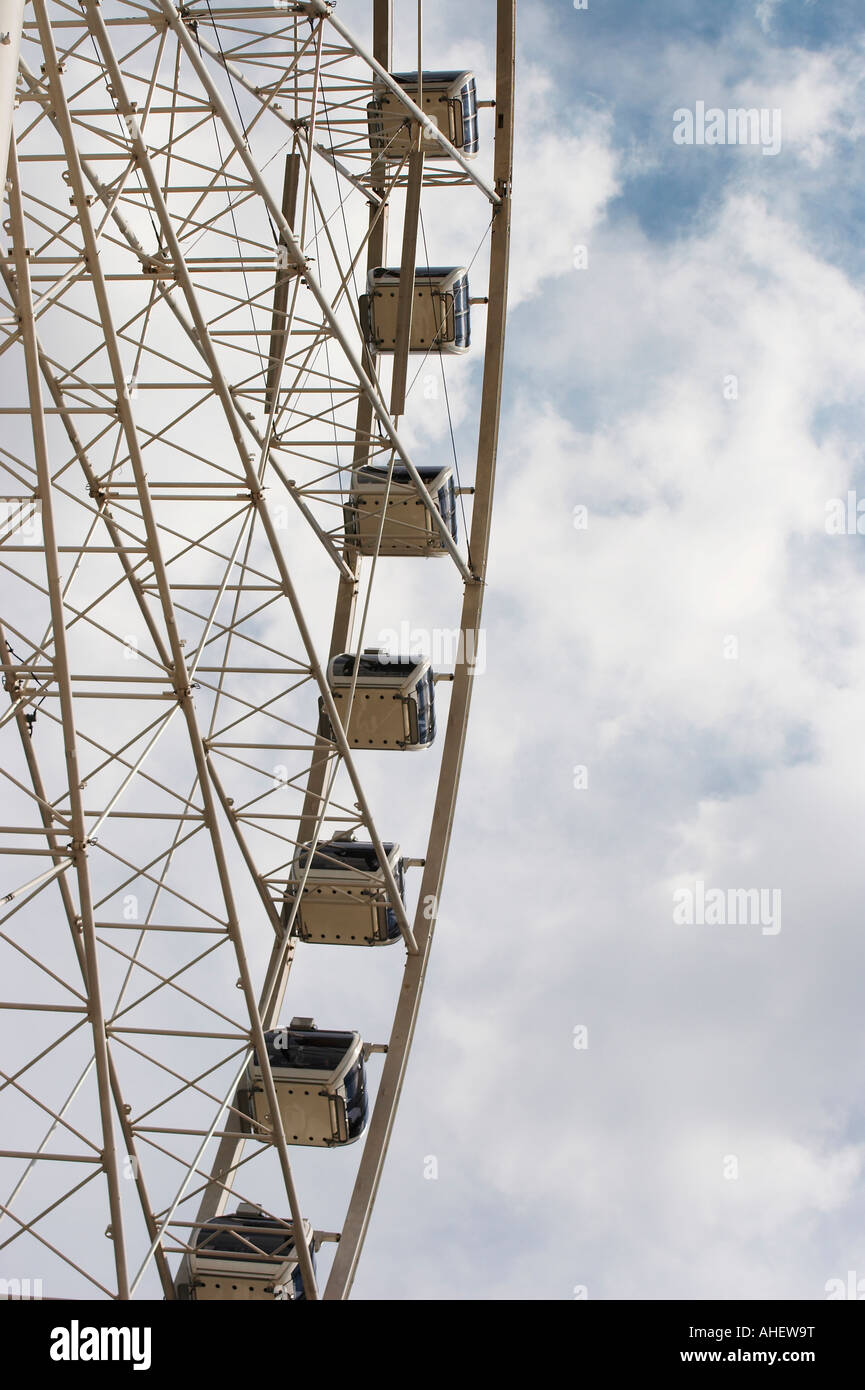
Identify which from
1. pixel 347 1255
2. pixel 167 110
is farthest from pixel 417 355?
pixel 347 1255

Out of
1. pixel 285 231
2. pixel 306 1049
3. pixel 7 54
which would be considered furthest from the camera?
pixel 306 1049

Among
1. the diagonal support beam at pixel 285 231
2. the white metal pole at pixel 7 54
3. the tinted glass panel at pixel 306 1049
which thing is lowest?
the tinted glass panel at pixel 306 1049

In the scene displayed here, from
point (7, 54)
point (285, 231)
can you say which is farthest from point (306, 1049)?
point (7, 54)

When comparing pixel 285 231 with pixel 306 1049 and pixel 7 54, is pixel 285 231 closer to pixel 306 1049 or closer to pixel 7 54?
pixel 7 54

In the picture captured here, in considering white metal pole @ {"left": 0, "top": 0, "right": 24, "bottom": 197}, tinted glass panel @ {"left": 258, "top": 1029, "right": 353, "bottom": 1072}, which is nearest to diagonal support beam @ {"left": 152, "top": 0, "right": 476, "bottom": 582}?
white metal pole @ {"left": 0, "top": 0, "right": 24, "bottom": 197}

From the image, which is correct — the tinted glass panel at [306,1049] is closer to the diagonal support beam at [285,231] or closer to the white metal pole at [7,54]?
the diagonal support beam at [285,231]

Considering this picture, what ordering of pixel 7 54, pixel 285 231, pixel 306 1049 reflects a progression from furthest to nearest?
pixel 306 1049 → pixel 285 231 → pixel 7 54

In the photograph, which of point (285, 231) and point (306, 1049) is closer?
point (285, 231)

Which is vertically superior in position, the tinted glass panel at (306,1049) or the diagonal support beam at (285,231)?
the diagonal support beam at (285,231)

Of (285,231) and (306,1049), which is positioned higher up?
(285,231)

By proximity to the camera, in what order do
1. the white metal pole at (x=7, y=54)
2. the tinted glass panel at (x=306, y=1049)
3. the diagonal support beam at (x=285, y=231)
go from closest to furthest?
the white metal pole at (x=7, y=54) → the diagonal support beam at (x=285, y=231) → the tinted glass panel at (x=306, y=1049)

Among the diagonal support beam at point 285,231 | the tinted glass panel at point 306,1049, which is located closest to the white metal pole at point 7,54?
the diagonal support beam at point 285,231

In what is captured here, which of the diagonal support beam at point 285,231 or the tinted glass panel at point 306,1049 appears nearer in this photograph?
the diagonal support beam at point 285,231
